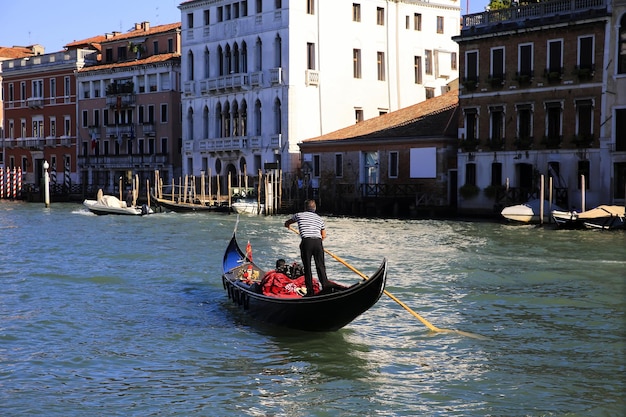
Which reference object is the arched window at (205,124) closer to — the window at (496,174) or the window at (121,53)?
the window at (121,53)

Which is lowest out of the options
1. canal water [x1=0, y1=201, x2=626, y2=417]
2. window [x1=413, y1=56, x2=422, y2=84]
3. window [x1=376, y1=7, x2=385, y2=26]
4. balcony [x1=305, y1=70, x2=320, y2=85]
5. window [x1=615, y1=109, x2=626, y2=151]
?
canal water [x1=0, y1=201, x2=626, y2=417]

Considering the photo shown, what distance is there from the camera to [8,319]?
417 inches

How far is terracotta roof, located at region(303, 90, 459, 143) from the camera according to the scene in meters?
28.3

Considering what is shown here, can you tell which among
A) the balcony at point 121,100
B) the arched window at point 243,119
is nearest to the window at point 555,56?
the arched window at point 243,119

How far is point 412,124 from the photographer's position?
2908cm

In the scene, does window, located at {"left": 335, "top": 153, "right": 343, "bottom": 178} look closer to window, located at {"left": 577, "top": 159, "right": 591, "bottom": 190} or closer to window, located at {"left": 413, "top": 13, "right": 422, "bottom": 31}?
window, located at {"left": 413, "top": 13, "right": 422, "bottom": 31}

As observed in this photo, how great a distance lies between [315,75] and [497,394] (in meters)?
26.3

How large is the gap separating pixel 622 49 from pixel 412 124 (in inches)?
311

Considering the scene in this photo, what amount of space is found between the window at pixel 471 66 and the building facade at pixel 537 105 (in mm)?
27

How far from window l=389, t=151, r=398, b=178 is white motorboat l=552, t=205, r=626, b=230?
7.86m

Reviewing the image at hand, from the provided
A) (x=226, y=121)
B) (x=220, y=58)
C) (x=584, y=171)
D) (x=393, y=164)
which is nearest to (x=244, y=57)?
(x=220, y=58)

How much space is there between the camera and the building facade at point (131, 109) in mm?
39281

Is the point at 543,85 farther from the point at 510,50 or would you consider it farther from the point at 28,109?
the point at 28,109

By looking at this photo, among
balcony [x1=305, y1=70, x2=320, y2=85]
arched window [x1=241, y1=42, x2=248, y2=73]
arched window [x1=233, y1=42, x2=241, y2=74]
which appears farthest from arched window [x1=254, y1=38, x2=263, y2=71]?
balcony [x1=305, y1=70, x2=320, y2=85]
